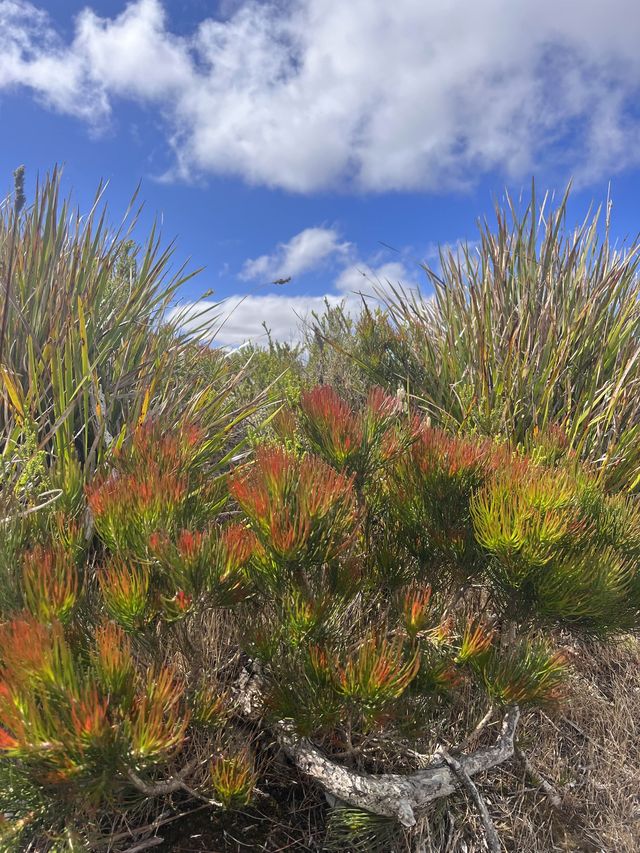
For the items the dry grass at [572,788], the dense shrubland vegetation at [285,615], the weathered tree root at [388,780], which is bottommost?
the dry grass at [572,788]

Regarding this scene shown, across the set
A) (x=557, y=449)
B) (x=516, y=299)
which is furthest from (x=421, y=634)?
Result: (x=516, y=299)

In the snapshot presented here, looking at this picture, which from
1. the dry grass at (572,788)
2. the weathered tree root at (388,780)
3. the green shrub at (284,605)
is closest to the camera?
the green shrub at (284,605)

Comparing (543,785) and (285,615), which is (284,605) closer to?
(285,615)

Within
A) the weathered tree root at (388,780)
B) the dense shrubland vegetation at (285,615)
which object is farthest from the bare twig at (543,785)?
the weathered tree root at (388,780)

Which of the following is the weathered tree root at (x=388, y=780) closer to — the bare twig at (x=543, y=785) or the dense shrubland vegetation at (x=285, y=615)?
the dense shrubland vegetation at (x=285, y=615)

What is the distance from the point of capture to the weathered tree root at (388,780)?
1612 mm

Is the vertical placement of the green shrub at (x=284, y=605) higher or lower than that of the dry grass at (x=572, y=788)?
higher

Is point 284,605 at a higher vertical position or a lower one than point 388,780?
higher

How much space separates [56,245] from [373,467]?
94.6 inches

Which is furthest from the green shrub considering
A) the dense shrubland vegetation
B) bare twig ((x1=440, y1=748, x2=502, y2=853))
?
bare twig ((x1=440, y1=748, x2=502, y2=853))

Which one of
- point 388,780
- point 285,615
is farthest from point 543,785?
point 285,615

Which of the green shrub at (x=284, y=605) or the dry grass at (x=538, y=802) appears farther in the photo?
the dry grass at (x=538, y=802)

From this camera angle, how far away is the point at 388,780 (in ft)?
5.44

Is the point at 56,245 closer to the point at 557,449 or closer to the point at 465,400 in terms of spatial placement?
the point at 465,400
